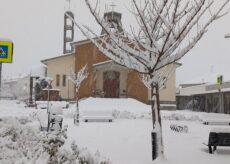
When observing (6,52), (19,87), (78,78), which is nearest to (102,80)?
(78,78)

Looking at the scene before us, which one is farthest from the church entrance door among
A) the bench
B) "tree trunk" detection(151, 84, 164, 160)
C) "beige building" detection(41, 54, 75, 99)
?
"tree trunk" detection(151, 84, 164, 160)

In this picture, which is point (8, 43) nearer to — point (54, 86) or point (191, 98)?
point (54, 86)

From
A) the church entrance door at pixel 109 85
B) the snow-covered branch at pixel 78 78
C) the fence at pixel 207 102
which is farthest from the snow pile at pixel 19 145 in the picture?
the fence at pixel 207 102

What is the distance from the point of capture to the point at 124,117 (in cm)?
2266

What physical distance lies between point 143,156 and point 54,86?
2683 centimetres

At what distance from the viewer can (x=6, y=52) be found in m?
6.15

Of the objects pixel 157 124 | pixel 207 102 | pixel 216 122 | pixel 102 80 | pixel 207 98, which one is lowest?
pixel 216 122

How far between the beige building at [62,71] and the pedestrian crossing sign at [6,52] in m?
27.5

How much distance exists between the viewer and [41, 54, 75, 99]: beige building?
110 feet

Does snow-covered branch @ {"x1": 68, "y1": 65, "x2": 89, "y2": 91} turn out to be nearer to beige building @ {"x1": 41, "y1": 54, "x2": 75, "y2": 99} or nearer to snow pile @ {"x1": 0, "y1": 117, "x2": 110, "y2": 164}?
beige building @ {"x1": 41, "y1": 54, "x2": 75, "y2": 99}

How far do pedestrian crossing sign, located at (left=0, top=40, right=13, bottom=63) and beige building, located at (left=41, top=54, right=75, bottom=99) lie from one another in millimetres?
27457

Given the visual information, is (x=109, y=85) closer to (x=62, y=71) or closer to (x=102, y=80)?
(x=102, y=80)

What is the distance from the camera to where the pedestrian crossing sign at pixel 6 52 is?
6.11m

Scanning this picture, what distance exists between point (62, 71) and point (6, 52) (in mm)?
28650
